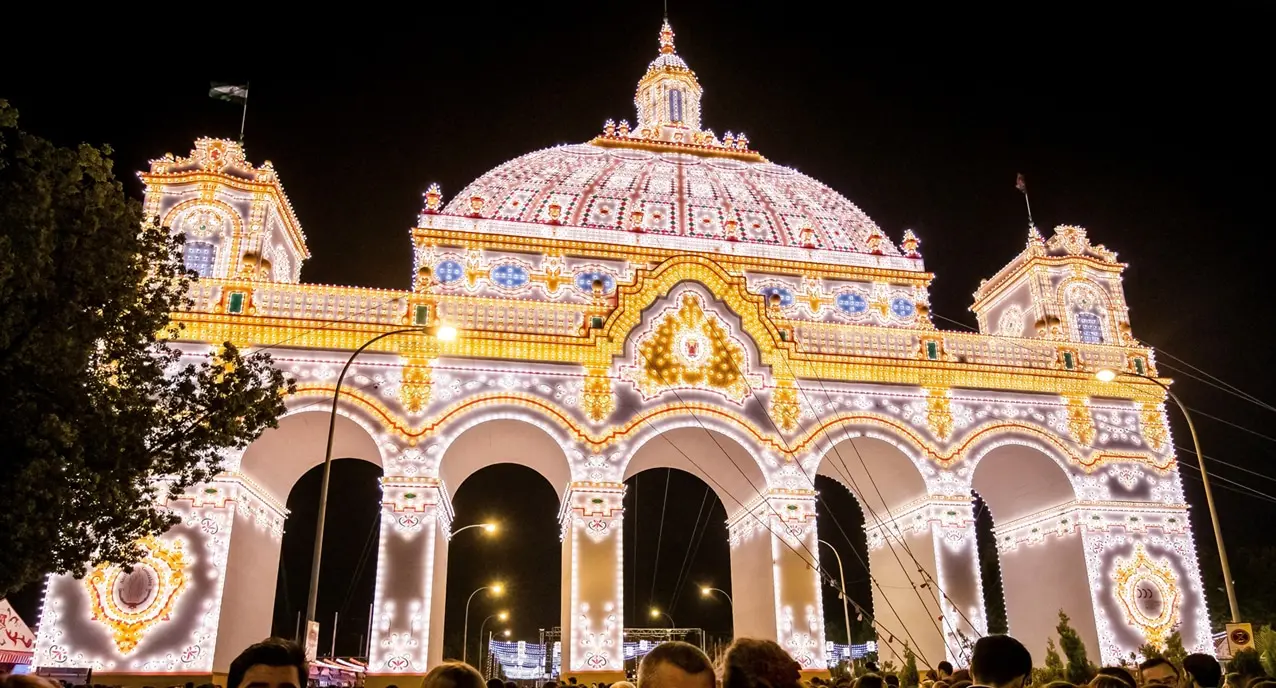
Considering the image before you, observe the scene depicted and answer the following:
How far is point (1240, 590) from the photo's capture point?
141 ft

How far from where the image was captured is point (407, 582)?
24703 mm

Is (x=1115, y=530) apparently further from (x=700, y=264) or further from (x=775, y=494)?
(x=700, y=264)

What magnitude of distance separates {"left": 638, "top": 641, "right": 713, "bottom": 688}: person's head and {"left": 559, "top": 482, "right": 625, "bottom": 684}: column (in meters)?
20.6

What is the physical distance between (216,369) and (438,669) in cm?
1486

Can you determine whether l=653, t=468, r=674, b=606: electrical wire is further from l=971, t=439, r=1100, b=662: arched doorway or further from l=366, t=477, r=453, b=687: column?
l=366, t=477, r=453, b=687: column

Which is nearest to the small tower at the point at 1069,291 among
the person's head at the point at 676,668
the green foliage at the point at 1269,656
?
the green foliage at the point at 1269,656

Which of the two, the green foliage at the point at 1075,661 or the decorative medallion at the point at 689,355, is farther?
the decorative medallion at the point at 689,355

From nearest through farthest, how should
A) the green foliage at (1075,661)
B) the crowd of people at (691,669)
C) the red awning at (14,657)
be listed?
the crowd of people at (691,669)
the green foliage at (1075,661)
the red awning at (14,657)

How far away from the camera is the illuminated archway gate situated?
81.5 ft

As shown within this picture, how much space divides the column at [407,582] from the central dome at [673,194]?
10.8 m

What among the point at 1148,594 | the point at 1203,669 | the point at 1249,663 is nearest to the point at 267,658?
the point at 1203,669

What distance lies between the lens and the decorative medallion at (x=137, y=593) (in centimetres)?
2300

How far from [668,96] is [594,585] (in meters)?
23.3

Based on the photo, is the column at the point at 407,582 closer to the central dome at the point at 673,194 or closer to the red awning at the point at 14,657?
the red awning at the point at 14,657
